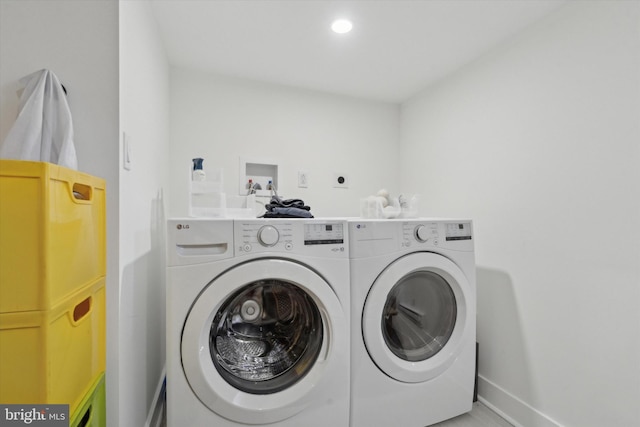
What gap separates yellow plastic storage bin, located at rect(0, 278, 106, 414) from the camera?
21.1 inches

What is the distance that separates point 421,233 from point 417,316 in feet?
1.42

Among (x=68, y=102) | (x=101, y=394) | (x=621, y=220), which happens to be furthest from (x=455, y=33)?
(x=101, y=394)

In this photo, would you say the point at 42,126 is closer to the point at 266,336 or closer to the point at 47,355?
the point at 47,355

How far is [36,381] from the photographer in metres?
0.55

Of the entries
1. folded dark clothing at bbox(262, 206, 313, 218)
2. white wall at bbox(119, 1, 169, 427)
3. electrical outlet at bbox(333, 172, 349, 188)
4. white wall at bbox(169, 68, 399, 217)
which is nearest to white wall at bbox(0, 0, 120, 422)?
white wall at bbox(119, 1, 169, 427)

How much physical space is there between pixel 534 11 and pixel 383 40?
0.70 metres

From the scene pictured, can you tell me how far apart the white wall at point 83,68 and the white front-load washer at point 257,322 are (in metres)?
0.17

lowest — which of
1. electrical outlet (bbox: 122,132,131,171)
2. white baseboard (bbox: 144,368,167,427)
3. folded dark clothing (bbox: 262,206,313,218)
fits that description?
white baseboard (bbox: 144,368,167,427)

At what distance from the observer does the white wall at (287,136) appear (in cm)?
191

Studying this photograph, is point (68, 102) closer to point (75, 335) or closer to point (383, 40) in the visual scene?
point (75, 335)

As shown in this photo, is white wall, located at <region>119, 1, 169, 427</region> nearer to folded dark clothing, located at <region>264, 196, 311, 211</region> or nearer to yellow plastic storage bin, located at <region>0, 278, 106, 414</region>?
yellow plastic storage bin, located at <region>0, 278, 106, 414</region>

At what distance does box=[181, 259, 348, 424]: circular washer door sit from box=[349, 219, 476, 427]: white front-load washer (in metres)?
0.17

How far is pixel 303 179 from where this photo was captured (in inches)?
85.8

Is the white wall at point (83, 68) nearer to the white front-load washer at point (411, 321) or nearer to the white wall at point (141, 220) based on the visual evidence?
the white wall at point (141, 220)
